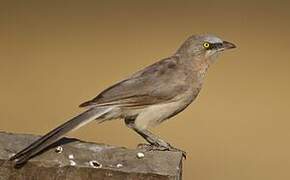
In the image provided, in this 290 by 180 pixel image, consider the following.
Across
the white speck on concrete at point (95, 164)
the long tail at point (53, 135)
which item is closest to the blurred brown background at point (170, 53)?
the long tail at point (53, 135)

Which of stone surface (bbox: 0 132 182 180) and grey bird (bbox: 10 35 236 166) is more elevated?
grey bird (bbox: 10 35 236 166)

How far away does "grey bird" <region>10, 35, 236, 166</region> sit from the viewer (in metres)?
4.49

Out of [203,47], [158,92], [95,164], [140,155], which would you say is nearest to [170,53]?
[203,47]

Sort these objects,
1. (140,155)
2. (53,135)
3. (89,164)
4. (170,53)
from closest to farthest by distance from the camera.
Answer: (89,164) < (140,155) < (53,135) < (170,53)

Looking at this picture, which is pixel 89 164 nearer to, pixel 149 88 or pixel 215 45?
pixel 149 88

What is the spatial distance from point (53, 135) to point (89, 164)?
0.63 metres

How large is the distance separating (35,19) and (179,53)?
2.16 meters

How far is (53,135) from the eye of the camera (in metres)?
3.59

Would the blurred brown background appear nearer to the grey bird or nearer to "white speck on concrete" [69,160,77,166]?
the grey bird

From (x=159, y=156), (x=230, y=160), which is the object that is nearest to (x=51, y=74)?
(x=230, y=160)

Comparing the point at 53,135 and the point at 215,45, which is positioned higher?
the point at 215,45

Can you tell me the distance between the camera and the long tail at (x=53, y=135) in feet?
9.97

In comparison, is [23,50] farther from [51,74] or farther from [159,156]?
Result: [159,156]

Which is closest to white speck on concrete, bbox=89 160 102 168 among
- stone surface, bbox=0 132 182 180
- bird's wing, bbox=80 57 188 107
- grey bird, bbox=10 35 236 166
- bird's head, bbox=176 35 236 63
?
stone surface, bbox=0 132 182 180
